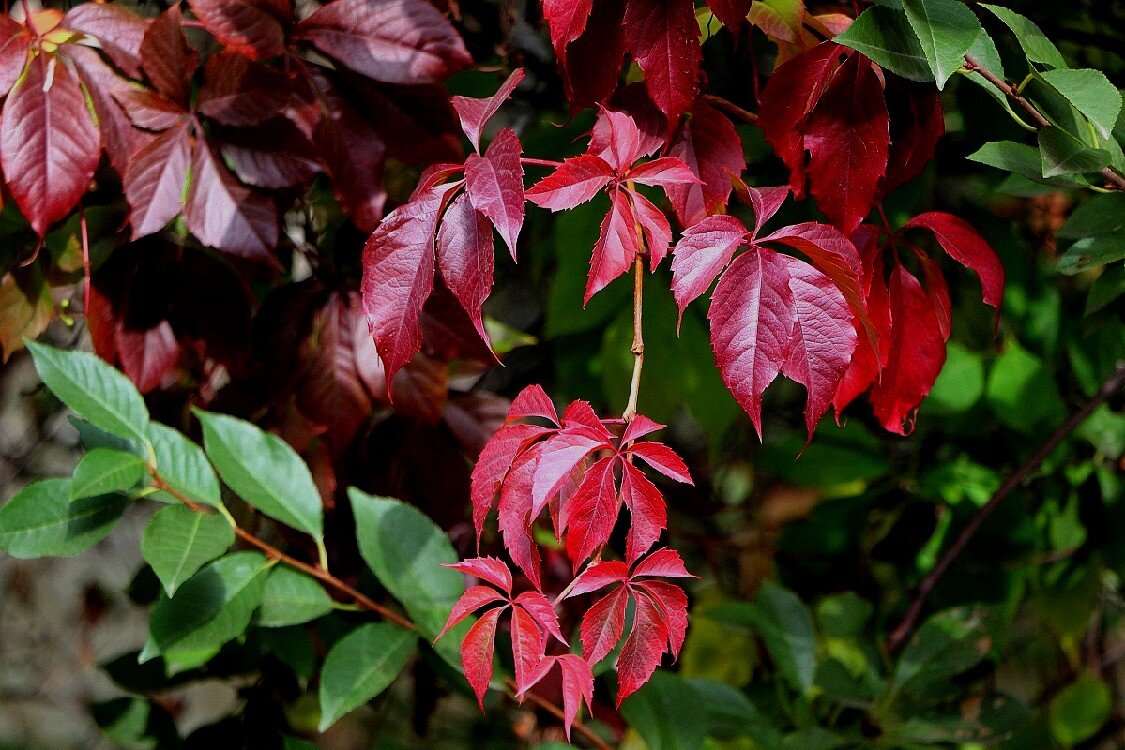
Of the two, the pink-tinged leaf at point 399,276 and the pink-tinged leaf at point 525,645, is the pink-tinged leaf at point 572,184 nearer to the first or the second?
the pink-tinged leaf at point 399,276

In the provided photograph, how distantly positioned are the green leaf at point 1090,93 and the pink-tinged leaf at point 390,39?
368mm

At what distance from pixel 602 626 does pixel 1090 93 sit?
0.39 metres

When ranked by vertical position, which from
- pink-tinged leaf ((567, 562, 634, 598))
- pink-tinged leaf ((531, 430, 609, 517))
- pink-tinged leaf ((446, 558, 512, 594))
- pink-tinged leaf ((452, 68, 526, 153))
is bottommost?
pink-tinged leaf ((446, 558, 512, 594))

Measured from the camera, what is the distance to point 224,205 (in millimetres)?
657

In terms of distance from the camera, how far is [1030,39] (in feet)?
1.89

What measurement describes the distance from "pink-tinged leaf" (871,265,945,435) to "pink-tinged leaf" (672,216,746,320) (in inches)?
6.2

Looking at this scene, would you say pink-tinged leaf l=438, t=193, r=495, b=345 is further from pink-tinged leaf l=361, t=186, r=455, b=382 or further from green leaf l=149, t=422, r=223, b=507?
green leaf l=149, t=422, r=223, b=507

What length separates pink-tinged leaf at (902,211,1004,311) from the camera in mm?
585

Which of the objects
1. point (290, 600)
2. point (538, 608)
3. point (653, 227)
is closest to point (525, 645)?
point (538, 608)

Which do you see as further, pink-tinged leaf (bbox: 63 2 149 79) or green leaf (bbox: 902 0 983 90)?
pink-tinged leaf (bbox: 63 2 149 79)

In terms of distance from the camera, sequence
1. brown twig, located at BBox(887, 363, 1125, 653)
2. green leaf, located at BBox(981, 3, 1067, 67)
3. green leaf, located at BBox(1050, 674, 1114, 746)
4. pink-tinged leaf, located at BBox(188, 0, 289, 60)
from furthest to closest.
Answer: green leaf, located at BBox(1050, 674, 1114, 746)
brown twig, located at BBox(887, 363, 1125, 653)
pink-tinged leaf, located at BBox(188, 0, 289, 60)
green leaf, located at BBox(981, 3, 1067, 67)

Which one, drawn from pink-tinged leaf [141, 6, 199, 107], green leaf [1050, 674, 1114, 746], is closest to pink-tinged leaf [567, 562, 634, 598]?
pink-tinged leaf [141, 6, 199, 107]

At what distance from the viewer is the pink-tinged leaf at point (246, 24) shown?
2.16 feet

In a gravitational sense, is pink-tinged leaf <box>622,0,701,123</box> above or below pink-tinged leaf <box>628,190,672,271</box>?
above
